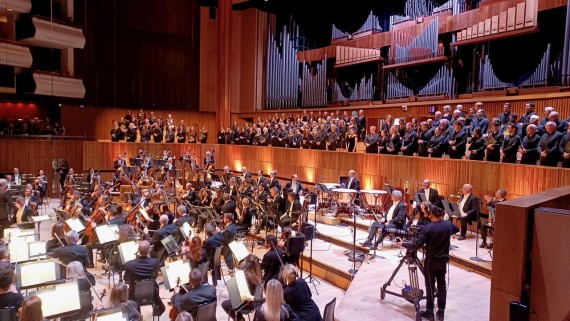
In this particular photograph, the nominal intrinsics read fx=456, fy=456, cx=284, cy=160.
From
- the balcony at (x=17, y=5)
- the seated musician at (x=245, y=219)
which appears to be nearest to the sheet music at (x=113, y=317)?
the seated musician at (x=245, y=219)

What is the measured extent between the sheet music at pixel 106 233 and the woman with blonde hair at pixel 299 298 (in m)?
3.74

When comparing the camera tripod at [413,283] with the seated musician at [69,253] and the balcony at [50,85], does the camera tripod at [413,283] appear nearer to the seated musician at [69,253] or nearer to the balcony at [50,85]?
the seated musician at [69,253]

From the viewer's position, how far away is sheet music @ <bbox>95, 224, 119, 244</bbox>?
7.02 metres

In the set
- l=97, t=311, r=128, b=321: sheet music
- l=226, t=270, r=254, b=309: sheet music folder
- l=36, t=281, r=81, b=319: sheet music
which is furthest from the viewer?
l=226, t=270, r=254, b=309: sheet music folder

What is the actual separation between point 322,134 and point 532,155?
21.2 ft

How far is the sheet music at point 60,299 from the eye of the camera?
4.54 m

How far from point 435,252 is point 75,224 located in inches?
236

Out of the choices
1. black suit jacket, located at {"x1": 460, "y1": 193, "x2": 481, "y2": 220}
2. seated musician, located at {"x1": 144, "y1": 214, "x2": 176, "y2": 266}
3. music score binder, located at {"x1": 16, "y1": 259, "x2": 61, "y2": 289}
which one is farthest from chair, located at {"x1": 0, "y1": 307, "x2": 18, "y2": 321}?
black suit jacket, located at {"x1": 460, "y1": 193, "x2": 481, "y2": 220}

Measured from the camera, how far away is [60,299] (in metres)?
4.61

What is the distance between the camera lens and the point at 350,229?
9.52 metres

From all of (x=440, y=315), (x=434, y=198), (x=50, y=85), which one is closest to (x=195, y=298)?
(x=440, y=315)

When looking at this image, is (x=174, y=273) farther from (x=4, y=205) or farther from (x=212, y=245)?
(x=4, y=205)

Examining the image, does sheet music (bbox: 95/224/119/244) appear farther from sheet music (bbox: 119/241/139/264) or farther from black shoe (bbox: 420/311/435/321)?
black shoe (bbox: 420/311/435/321)

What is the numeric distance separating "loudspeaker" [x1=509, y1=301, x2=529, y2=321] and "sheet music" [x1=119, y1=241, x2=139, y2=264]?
486cm
